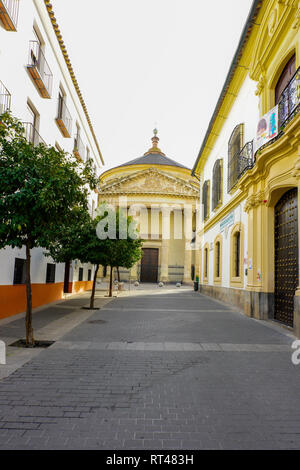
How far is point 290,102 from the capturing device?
26.8 feet

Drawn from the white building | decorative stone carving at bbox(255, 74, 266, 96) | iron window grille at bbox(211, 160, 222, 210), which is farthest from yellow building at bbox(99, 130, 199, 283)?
decorative stone carving at bbox(255, 74, 266, 96)

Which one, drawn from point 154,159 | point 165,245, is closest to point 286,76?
point 165,245

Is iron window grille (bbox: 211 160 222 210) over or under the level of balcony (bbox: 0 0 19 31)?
under

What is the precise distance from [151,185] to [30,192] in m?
35.8

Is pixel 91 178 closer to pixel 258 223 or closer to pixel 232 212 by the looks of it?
pixel 258 223

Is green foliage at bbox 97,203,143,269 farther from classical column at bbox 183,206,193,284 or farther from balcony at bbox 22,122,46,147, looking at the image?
classical column at bbox 183,206,193,284

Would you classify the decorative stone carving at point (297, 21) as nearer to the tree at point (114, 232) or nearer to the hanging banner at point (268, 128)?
the hanging banner at point (268, 128)

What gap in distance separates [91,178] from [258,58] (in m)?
7.53

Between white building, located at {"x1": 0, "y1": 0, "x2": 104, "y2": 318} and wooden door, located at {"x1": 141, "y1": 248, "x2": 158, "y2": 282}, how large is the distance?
24815mm

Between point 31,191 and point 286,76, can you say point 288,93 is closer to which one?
point 286,76

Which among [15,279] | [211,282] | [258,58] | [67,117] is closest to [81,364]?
[15,279]

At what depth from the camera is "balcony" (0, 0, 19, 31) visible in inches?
330

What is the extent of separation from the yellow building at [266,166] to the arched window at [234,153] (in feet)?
0.14

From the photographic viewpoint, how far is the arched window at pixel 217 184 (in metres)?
17.5
